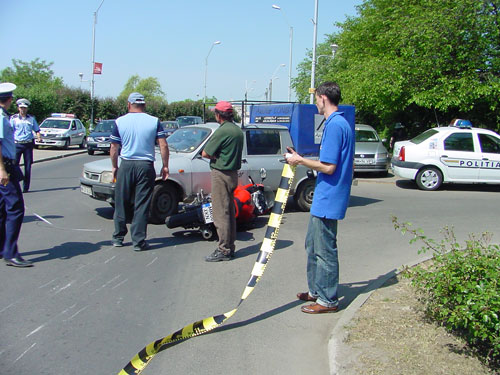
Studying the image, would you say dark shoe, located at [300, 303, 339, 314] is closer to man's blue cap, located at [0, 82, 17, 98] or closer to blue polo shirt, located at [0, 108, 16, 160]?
blue polo shirt, located at [0, 108, 16, 160]

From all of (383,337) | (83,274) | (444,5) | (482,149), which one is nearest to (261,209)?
(83,274)

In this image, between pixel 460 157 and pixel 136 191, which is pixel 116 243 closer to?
pixel 136 191

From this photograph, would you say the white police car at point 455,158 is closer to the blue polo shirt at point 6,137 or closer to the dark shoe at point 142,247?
the dark shoe at point 142,247

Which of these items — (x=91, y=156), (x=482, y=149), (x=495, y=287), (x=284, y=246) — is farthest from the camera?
(x=91, y=156)

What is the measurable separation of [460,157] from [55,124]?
19.7 meters

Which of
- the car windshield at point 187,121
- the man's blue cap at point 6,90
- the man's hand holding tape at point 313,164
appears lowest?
the man's hand holding tape at point 313,164

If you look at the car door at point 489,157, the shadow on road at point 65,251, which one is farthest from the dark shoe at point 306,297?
the car door at point 489,157

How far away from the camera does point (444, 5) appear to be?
17.8 m

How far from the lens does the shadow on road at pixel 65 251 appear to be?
611 cm

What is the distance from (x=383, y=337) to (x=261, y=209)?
13.9ft

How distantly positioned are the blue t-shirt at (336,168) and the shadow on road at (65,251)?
348cm

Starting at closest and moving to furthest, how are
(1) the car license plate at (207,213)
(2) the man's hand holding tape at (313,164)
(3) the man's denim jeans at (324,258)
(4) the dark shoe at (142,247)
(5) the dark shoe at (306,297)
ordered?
(2) the man's hand holding tape at (313,164)
(3) the man's denim jeans at (324,258)
(5) the dark shoe at (306,297)
(4) the dark shoe at (142,247)
(1) the car license plate at (207,213)

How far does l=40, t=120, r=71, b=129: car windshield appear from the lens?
81.3ft

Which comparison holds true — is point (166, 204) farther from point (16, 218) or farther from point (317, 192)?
point (317, 192)
